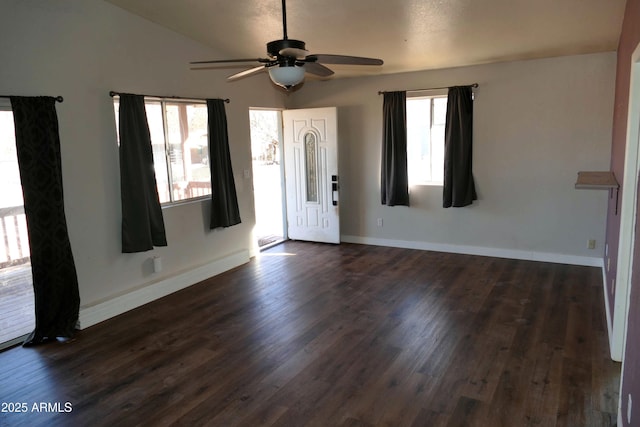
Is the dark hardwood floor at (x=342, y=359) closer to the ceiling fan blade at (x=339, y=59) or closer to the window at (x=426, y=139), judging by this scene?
the window at (x=426, y=139)

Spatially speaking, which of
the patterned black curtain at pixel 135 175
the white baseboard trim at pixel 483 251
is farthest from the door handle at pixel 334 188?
the patterned black curtain at pixel 135 175

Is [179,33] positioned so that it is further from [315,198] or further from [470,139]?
[470,139]

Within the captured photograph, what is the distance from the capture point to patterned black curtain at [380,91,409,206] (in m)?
5.92

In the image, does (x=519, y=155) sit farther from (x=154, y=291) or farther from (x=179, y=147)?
(x=154, y=291)

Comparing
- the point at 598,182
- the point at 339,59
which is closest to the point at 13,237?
the point at 339,59

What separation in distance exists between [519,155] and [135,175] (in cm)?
442

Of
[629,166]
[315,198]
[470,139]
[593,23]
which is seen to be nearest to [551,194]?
[470,139]

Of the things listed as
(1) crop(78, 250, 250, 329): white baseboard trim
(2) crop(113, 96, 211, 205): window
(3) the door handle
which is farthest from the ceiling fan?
(3) the door handle

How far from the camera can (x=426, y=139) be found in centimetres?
598

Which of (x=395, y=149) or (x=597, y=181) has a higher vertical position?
(x=395, y=149)

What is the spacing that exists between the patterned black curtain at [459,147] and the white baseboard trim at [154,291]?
9.43 ft

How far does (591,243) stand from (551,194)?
0.73 metres

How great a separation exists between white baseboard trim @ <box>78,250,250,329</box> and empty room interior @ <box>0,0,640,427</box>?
2 cm

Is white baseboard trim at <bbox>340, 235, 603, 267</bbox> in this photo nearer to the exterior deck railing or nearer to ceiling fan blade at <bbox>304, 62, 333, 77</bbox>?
ceiling fan blade at <bbox>304, 62, 333, 77</bbox>
